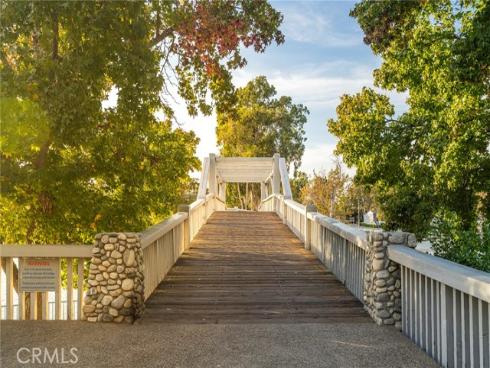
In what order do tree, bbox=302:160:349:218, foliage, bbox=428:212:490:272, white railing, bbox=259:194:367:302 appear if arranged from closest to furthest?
1. white railing, bbox=259:194:367:302
2. foliage, bbox=428:212:490:272
3. tree, bbox=302:160:349:218

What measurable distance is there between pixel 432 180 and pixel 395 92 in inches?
140

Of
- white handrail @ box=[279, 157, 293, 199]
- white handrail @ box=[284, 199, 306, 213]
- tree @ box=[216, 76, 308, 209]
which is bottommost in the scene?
white handrail @ box=[284, 199, 306, 213]

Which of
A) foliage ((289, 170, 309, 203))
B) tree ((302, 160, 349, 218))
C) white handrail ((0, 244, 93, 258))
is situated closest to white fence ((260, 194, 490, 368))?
white handrail ((0, 244, 93, 258))

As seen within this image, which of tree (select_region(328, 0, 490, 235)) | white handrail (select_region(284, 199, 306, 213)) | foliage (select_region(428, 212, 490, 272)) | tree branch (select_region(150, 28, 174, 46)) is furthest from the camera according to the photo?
tree (select_region(328, 0, 490, 235))

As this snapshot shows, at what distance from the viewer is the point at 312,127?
1586 inches

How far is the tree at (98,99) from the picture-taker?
5.27m

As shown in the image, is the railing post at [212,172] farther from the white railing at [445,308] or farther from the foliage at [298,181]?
the foliage at [298,181]

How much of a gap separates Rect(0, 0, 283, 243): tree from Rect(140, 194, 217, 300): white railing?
26.8 inches

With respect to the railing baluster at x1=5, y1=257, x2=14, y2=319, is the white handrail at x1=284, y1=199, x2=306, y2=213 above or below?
above

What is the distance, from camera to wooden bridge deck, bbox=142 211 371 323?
5441 millimetres

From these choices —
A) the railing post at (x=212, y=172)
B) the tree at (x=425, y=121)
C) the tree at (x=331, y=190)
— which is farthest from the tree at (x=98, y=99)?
the tree at (x=331, y=190)

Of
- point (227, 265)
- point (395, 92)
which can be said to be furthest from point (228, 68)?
point (395, 92)

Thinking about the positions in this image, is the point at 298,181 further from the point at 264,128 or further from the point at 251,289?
the point at 251,289

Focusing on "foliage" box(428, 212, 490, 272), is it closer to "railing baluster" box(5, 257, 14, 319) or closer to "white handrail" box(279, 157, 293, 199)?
"railing baluster" box(5, 257, 14, 319)
